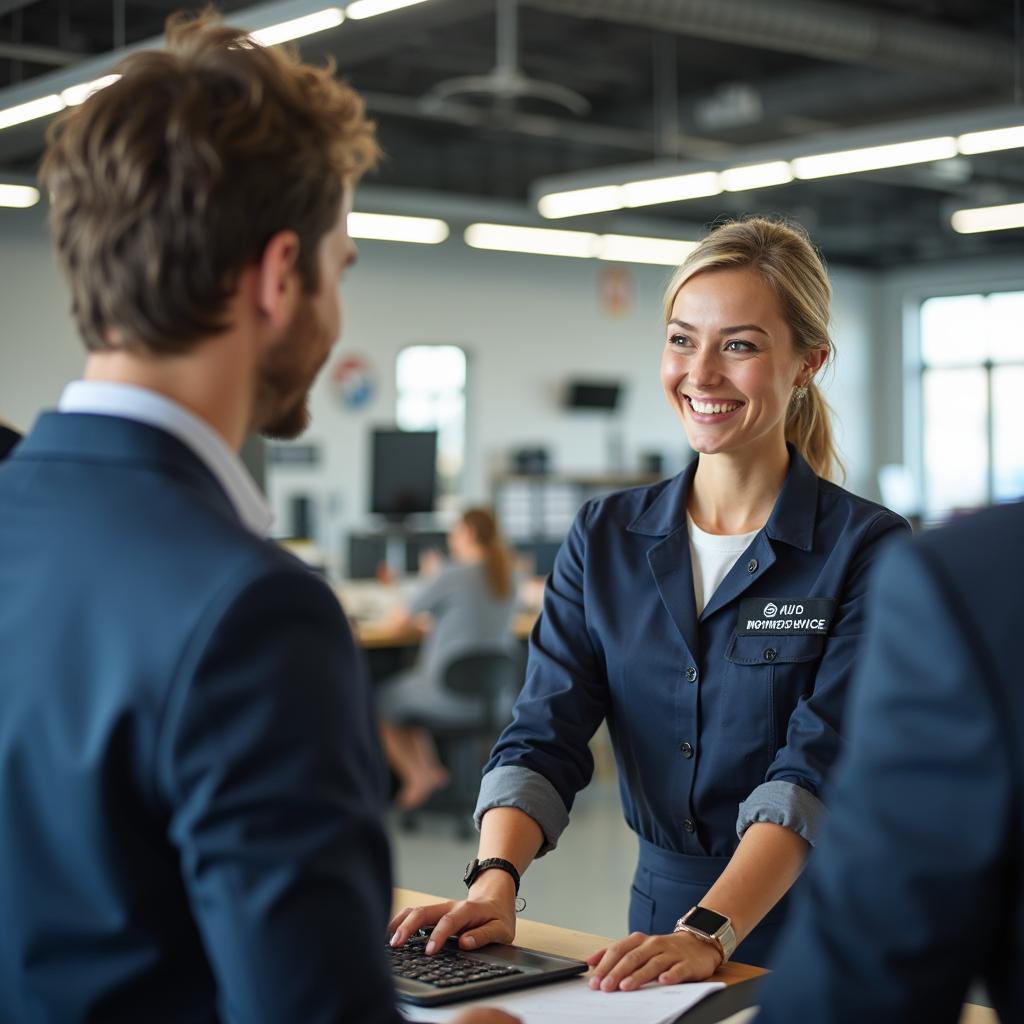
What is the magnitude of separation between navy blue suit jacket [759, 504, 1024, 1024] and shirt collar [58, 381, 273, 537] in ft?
1.65

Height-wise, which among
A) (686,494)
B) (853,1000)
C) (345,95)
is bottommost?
(853,1000)

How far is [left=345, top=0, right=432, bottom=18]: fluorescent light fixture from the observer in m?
4.37

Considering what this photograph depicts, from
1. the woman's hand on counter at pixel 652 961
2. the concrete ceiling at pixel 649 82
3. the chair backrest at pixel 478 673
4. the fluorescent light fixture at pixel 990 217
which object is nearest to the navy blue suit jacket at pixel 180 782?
the woman's hand on counter at pixel 652 961

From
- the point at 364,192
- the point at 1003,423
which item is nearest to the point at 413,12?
the point at 364,192

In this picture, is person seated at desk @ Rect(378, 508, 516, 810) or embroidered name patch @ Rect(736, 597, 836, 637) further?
person seated at desk @ Rect(378, 508, 516, 810)

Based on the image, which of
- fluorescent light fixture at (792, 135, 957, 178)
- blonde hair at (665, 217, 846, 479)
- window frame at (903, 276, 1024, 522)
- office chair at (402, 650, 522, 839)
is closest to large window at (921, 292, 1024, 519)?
window frame at (903, 276, 1024, 522)

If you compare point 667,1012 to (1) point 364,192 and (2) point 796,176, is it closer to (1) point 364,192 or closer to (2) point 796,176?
(2) point 796,176

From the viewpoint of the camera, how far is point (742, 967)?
170 cm

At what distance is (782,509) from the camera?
81.7 inches

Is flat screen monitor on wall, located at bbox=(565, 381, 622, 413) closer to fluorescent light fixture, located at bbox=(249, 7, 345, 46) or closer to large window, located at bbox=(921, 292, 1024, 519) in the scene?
large window, located at bbox=(921, 292, 1024, 519)

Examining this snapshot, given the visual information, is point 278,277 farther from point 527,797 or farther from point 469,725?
point 469,725

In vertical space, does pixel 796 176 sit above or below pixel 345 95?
above

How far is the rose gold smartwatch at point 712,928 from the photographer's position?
1683mm

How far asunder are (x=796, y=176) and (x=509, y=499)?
5.99m
